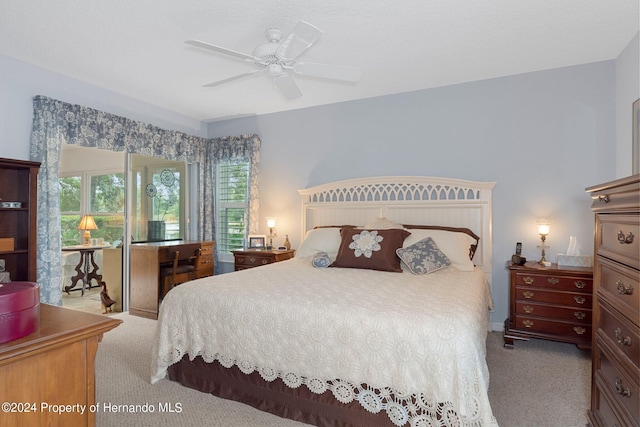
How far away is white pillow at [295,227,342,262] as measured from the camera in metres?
3.67

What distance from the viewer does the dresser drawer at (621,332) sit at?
131cm

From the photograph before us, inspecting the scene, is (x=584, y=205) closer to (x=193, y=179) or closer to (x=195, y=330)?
(x=195, y=330)

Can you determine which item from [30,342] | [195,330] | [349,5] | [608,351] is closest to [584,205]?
[608,351]

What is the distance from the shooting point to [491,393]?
2344 mm

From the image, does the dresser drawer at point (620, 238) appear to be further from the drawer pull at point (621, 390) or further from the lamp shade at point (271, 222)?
the lamp shade at point (271, 222)

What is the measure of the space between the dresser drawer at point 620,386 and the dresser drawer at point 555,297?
1.45m

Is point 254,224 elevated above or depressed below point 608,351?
above

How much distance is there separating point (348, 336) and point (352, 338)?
0.02 meters

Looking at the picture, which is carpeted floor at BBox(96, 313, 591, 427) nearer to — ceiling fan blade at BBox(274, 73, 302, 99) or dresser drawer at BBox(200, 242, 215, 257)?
dresser drawer at BBox(200, 242, 215, 257)

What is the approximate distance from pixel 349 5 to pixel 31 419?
2696 mm

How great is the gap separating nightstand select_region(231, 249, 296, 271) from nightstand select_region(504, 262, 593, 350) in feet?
8.39

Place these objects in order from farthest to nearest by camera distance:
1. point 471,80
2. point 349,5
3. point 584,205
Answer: point 471,80 < point 584,205 < point 349,5

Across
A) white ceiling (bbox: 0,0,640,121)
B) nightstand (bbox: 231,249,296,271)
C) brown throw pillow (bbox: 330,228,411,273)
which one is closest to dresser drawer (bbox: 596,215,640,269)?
brown throw pillow (bbox: 330,228,411,273)

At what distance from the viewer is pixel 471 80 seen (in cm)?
377
